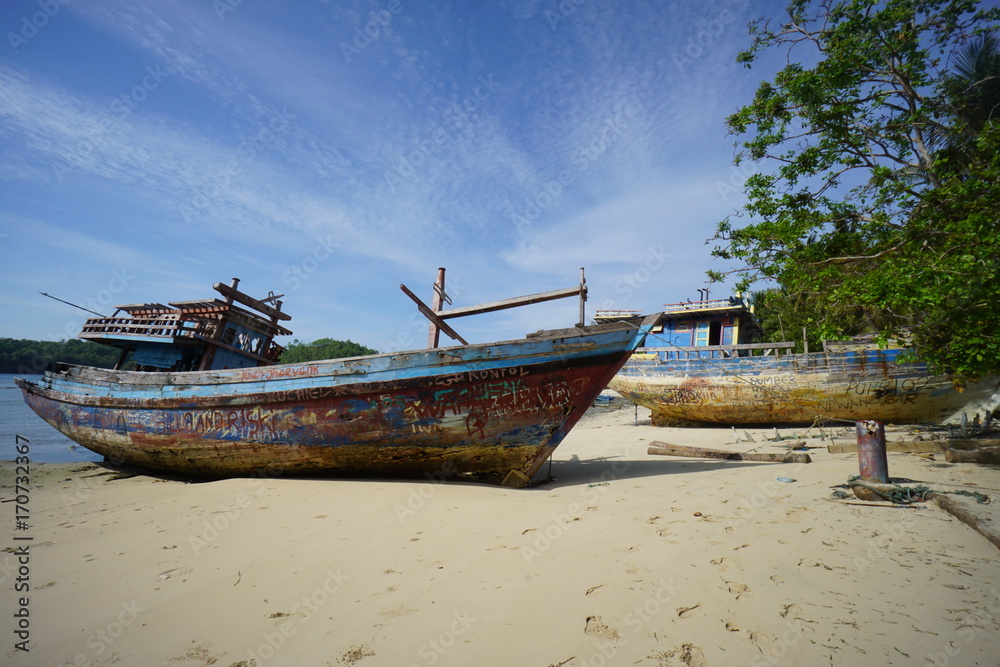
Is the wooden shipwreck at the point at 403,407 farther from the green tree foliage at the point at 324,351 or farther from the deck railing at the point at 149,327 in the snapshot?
the green tree foliage at the point at 324,351

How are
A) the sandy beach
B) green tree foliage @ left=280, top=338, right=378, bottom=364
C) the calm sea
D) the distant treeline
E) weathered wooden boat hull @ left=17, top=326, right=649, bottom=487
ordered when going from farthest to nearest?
green tree foliage @ left=280, top=338, right=378, bottom=364 → the distant treeline → the calm sea → weathered wooden boat hull @ left=17, top=326, right=649, bottom=487 → the sandy beach

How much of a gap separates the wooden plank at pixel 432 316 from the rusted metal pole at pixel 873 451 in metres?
5.29

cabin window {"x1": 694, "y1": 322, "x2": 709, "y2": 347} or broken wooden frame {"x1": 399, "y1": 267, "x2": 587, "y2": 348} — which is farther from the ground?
cabin window {"x1": 694, "y1": 322, "x2": 709, "y2": 347}

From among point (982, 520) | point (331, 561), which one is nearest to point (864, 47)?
point (982, 520)

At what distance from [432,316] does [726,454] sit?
577 cm

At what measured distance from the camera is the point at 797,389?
38.9ft

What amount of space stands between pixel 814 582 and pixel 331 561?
3304 mm

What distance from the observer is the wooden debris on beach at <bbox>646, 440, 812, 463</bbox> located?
6652mm

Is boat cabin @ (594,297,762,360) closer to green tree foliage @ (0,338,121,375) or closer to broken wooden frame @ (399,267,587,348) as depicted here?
broken wooden frame @ (399,267,587,348)

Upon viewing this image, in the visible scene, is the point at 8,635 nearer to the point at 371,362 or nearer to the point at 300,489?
the point at 300,489

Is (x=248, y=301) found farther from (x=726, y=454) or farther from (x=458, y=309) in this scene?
(x=726, y=454)

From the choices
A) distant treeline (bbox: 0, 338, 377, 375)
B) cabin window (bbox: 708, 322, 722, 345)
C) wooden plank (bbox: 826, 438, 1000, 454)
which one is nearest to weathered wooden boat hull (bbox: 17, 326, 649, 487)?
wooden plank (bbox: 826, 438, 1000, 454)

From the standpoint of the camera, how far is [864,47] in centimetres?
777

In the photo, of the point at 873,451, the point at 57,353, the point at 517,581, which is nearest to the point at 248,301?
the point at 517,581
